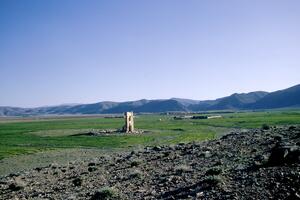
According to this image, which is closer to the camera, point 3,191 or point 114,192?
point 114,192

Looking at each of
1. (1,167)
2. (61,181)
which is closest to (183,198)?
→ (61,181)

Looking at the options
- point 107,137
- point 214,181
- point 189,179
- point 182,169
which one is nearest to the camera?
point 214,181

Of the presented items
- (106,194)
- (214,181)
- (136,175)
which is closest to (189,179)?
(214,181)

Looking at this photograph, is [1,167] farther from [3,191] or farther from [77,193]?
[77,193]

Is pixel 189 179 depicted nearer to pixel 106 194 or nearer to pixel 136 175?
pixel 106 194

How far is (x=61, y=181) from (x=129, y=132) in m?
73.8

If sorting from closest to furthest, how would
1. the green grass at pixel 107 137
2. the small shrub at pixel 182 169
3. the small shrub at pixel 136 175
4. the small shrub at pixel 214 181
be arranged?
the small shrub at pixel 214 181
the small shrub at pixel 182 169
the small shrub at pixel 136 175
the green grass at pixel 107 137

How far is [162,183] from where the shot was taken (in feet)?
69.6

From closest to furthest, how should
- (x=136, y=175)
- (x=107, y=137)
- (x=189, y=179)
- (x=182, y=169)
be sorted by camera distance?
(x=189, y=179)
(x=182, y=169)
(x=136, y=175)
(x=107, y=137)

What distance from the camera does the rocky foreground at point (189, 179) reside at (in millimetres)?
16094

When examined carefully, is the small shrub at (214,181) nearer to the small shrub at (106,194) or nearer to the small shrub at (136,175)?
the small shrub at (106,194)

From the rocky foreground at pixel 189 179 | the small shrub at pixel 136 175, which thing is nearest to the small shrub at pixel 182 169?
the rocky foreground at pixel 189 179

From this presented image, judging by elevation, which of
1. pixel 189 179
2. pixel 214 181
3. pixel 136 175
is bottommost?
pixel 136 175

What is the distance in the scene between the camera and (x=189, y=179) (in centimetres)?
2106
